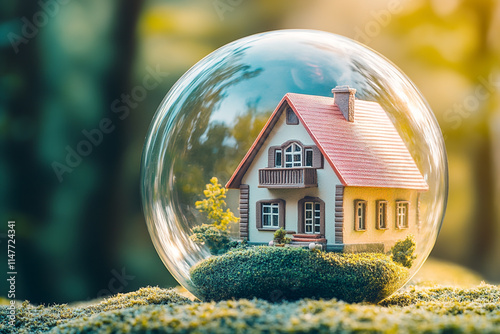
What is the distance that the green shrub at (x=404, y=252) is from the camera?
Result: 7402 millimetres

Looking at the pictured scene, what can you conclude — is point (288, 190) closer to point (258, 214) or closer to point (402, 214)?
point (258, 214)

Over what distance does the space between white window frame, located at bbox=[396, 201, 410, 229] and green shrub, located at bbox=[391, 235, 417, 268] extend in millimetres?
204

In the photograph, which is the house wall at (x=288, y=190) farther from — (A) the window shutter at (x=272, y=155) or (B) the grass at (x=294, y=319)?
(B) the grass at (x=294, y=319)

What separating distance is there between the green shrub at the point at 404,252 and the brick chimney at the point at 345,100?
161 centimetres

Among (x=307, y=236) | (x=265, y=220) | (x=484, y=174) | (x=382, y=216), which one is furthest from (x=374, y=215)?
(x=484, y=174)

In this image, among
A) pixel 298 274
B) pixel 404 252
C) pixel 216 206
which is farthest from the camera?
pixel 404 252

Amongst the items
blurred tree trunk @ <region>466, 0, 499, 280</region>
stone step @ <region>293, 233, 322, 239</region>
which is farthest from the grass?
blurred tree trunk @ <region>466, 0, 499, 280</region>

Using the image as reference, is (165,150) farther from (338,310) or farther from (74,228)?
(74,228)

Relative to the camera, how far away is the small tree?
726cm

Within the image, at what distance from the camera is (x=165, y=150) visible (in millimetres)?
7887

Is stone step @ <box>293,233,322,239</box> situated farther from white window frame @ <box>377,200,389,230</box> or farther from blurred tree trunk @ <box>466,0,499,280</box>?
blurred tree trunk @ <box>466,0,499,280</box>

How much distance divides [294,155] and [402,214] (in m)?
1.52

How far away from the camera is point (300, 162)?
7.07 metres

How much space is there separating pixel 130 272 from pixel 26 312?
5682 millimetres
